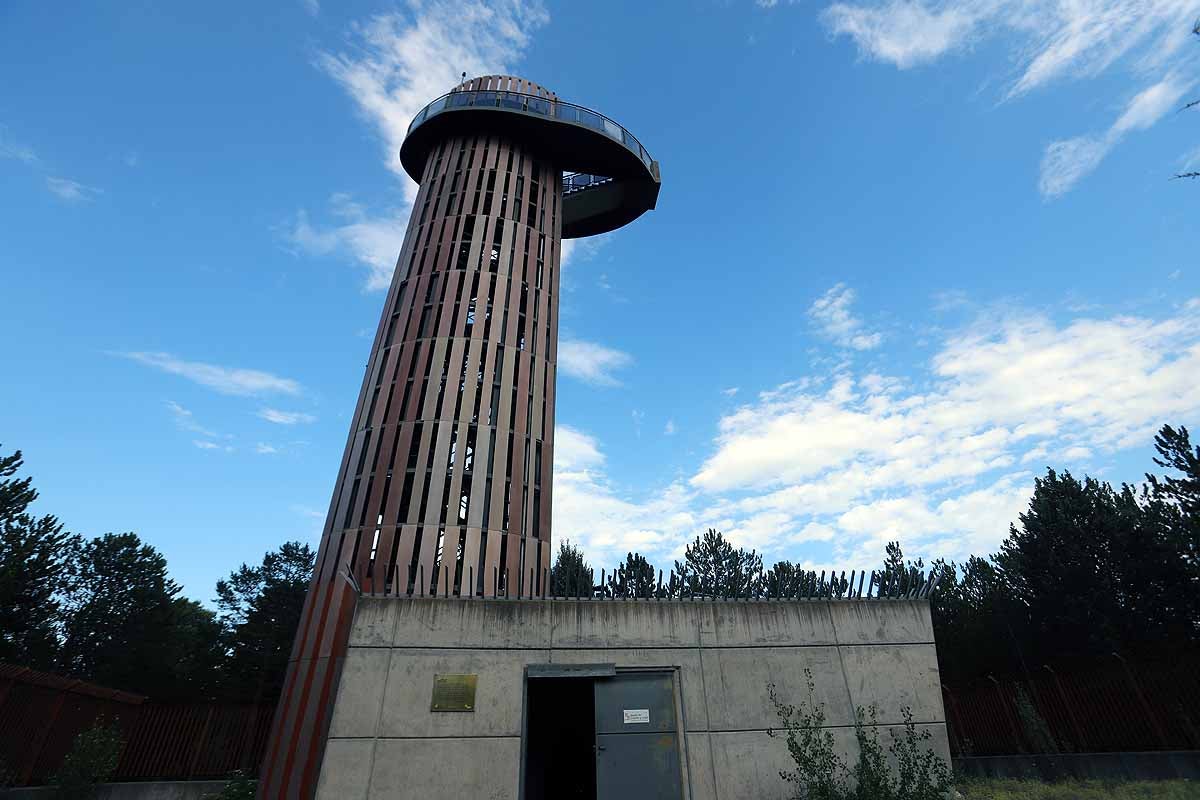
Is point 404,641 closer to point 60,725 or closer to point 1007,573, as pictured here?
point 60,725

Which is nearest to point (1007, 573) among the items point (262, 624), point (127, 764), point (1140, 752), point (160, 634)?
point (1140, 752)

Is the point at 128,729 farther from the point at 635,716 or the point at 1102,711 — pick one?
the point at 1102,711

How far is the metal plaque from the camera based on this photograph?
32.2 feet

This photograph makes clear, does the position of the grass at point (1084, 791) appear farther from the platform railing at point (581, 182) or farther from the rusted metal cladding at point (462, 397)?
the platform railing at point (581, 182)

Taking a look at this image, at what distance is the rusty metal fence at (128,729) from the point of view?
1409 centimetres

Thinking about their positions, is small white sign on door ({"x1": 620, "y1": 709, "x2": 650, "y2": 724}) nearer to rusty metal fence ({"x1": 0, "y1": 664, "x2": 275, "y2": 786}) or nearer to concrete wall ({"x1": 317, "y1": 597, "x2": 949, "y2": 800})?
concrete wall ({"x1": 317, "y1": 597, "x2": 949, "y2": 800})

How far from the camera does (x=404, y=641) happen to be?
10102mm

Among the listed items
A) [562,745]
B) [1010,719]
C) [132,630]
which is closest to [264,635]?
[132,630]

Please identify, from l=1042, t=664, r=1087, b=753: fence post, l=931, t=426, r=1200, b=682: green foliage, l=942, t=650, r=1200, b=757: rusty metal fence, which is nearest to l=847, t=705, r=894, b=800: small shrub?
l=942, t=650, r=1200, b=757: rusty metal fence

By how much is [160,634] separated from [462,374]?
35380 mm

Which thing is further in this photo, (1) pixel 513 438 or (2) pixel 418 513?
(1) pixel 513 438

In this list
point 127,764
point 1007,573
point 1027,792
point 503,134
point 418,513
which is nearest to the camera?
point 1027,792

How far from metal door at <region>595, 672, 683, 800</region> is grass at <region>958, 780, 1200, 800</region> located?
214 inches

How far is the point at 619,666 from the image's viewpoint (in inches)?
412
